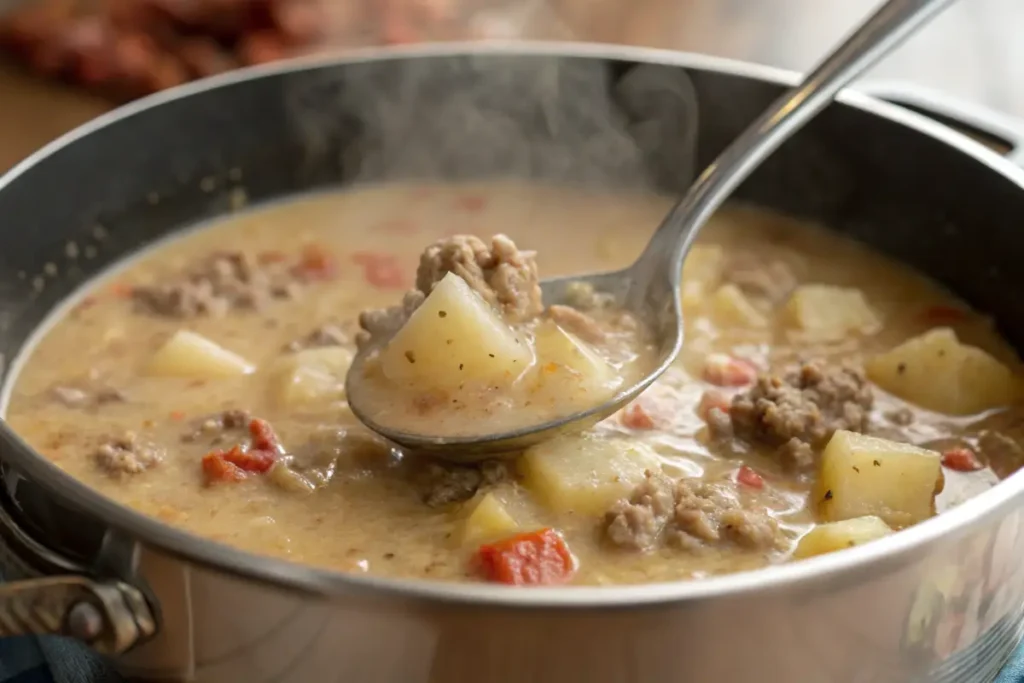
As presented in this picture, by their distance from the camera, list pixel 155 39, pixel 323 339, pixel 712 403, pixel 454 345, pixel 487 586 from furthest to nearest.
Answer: pixel 155 39, pixel 323 339, pixel 712 403, pixel 454 345, pixel 487 586

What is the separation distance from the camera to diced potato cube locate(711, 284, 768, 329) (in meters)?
2.73

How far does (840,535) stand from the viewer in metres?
1.92

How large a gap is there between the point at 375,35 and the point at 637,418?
2.44 metres

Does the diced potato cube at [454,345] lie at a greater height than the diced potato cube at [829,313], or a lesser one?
lesser

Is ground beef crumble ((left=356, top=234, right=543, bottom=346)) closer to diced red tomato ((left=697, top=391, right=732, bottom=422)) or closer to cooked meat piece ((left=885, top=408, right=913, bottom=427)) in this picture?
diced red tomato ((left=697, top=391, right=732, bottom=422))

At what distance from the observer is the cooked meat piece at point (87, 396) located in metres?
2.49

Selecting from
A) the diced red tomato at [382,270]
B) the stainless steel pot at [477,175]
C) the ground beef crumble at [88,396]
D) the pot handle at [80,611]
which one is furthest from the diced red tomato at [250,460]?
the diced red tomato at [382,270]

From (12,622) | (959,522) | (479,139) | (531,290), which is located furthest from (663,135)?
(12,622)

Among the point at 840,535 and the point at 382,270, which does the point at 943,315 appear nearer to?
the point at 840,535

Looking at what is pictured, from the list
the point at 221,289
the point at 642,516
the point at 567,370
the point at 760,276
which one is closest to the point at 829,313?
the point at 760,276

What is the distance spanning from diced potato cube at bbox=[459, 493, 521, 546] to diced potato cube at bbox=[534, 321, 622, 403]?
22 centimetres

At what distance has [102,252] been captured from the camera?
297 centimetres

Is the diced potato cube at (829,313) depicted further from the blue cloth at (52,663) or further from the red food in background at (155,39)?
the red food in background at (155,39)

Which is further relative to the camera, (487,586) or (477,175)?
(477,175)
